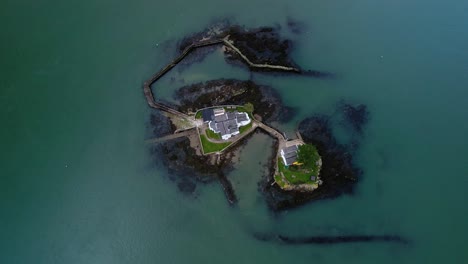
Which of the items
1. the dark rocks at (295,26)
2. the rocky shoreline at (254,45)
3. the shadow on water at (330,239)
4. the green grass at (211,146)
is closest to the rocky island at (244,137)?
the green grass at (211,146)

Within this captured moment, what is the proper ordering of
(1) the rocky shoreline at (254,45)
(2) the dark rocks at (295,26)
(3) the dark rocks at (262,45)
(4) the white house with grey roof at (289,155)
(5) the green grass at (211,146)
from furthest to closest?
(2) the dark rocks at (295,26)
(3) the dark rocks at (262,45)
(1) the rocky shoreline at (254,45)
(5) the green grass at (211,146)
(4) the white house with grey roof at (289,155)

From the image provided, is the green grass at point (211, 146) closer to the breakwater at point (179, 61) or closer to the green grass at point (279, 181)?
the breakwater at point (179, 61)

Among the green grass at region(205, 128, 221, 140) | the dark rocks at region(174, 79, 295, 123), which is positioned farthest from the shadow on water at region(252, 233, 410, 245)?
the dark rocks at region(174, 79, 295, 123)

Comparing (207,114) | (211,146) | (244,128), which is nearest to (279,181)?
(244,128)

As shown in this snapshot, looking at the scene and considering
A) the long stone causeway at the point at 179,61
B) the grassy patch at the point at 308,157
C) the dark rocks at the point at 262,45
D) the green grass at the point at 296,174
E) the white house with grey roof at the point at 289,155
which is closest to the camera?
the grassy patch at the point at 308,157

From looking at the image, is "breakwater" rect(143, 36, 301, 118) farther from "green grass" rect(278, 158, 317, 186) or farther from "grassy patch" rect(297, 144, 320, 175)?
"green grass" rect(278, 158, 317, 186)

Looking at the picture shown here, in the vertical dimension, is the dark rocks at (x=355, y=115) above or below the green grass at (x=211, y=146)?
below

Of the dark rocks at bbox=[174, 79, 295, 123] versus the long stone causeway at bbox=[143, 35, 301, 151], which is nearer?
the long stone causeway at bbox=[143, 35, 301, 151]

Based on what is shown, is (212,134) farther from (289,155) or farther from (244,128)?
(289,155)

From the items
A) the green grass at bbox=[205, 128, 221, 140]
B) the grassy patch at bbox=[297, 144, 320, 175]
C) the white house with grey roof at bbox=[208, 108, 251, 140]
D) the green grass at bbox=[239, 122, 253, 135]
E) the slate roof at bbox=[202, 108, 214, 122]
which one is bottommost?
the grassy patch at bbox=[297, 144, 320, 175]
